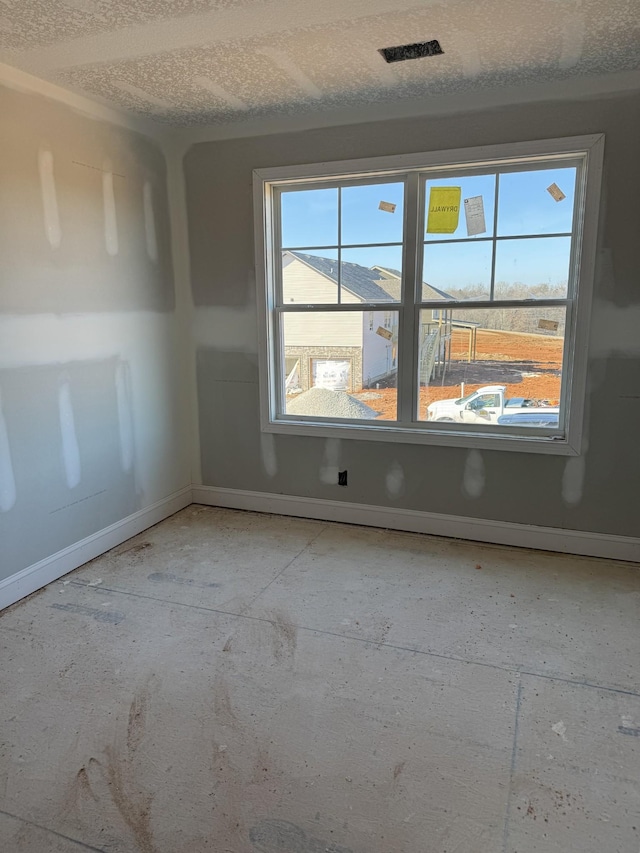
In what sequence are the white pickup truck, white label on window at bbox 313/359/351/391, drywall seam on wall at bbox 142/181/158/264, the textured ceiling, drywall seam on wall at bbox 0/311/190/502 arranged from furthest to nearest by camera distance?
white label on window at bbox 313/359/351/391 → drywall seam on wall at bbox 142/181/158/264 → the white pickup truck → drywall seam on wall at bbox 0/311/190/502 → the textured ceiling

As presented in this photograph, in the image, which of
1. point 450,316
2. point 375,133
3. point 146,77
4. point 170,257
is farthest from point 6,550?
point 375,133

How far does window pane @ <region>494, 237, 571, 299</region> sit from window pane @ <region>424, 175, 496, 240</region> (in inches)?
6.1

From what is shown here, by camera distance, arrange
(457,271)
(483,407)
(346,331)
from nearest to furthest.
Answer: (457,271)
(483,407)
(346,331)

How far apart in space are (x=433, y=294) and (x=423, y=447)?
0.98 m

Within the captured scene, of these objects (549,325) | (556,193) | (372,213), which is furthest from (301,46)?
(549,325)

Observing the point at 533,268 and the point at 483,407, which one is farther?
the point at 483,407

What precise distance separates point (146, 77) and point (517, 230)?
2.17 m

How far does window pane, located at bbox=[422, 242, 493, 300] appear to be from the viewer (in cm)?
325

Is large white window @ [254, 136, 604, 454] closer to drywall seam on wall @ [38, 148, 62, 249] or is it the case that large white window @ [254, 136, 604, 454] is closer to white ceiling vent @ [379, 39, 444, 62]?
white ceiling vent @ [379, 39, 444, 62]

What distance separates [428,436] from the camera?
138 inches

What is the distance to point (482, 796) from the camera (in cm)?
167

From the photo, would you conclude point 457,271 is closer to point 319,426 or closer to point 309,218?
point 309,218

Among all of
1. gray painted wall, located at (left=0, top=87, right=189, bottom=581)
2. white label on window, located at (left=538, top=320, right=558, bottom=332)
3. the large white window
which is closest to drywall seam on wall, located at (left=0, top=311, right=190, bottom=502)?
gray painted wall, located at (left=0, top=87, right=189, bottom=581)

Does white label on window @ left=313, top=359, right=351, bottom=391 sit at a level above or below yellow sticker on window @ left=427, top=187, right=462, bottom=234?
below
